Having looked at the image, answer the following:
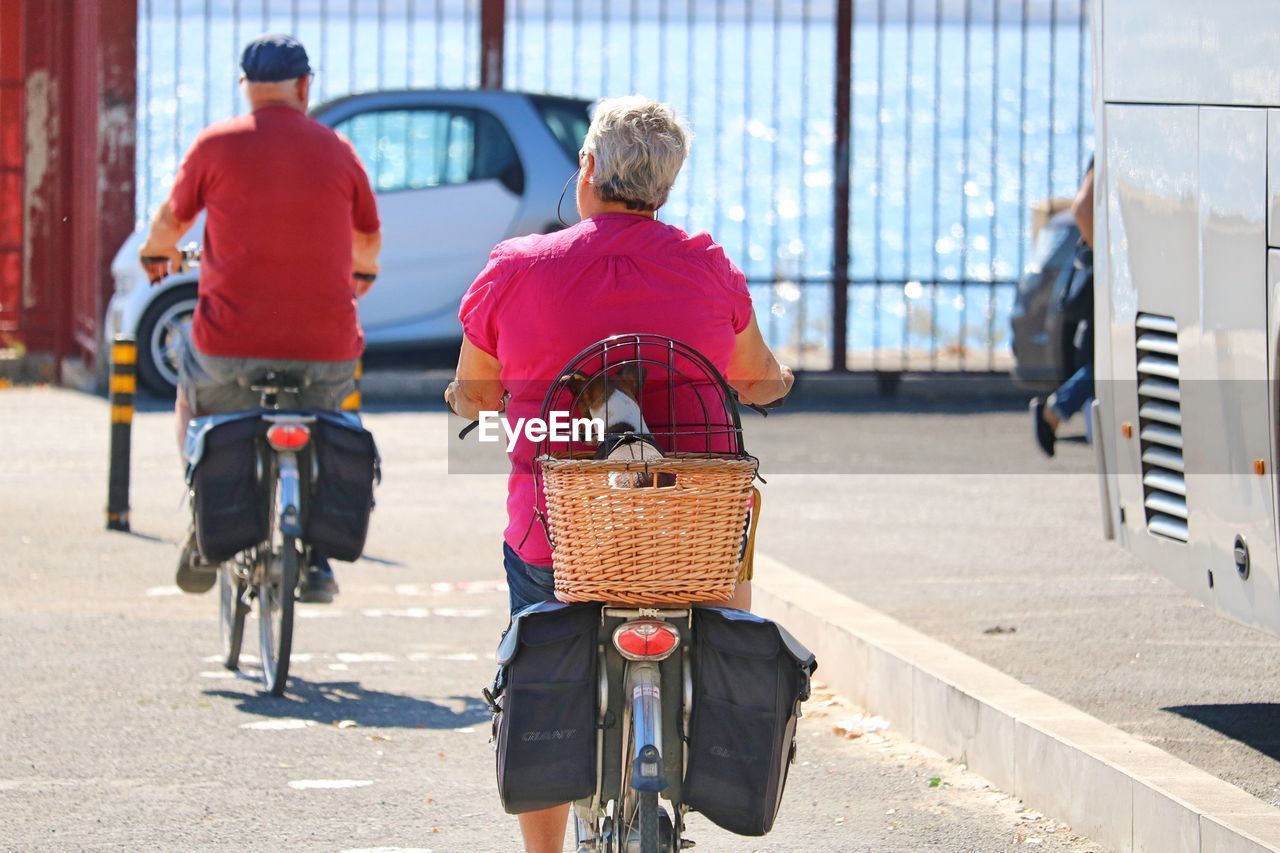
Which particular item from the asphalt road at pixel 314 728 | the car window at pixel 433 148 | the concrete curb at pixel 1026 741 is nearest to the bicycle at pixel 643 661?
the concrete curb at pixel 1026 741

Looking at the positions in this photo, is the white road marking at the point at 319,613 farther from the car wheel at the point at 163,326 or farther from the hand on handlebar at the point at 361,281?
the car wheel at the point at 163,326

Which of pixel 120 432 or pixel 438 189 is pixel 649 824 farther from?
pixel 438 189

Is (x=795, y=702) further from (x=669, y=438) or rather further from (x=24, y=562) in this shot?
(x=24, y=562)

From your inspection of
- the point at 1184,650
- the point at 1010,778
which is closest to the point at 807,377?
the point at 1184,650

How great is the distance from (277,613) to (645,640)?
132 inches

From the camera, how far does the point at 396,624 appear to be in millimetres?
8461

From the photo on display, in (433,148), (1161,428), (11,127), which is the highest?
(11,127)

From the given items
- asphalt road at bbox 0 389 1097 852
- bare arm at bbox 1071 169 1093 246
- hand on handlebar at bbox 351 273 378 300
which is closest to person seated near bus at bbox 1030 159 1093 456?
bare arm at bbox 1071 169 1093 246

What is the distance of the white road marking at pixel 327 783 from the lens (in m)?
5.95

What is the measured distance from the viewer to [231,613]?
7.53 m

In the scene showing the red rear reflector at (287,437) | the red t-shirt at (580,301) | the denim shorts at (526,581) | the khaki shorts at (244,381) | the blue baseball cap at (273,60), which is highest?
the blue baseball cap at (273,60)

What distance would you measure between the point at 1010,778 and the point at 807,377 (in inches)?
468

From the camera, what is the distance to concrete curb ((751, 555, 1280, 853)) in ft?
16.2

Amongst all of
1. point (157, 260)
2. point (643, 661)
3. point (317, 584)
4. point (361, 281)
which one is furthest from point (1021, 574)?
point (643, 661)
